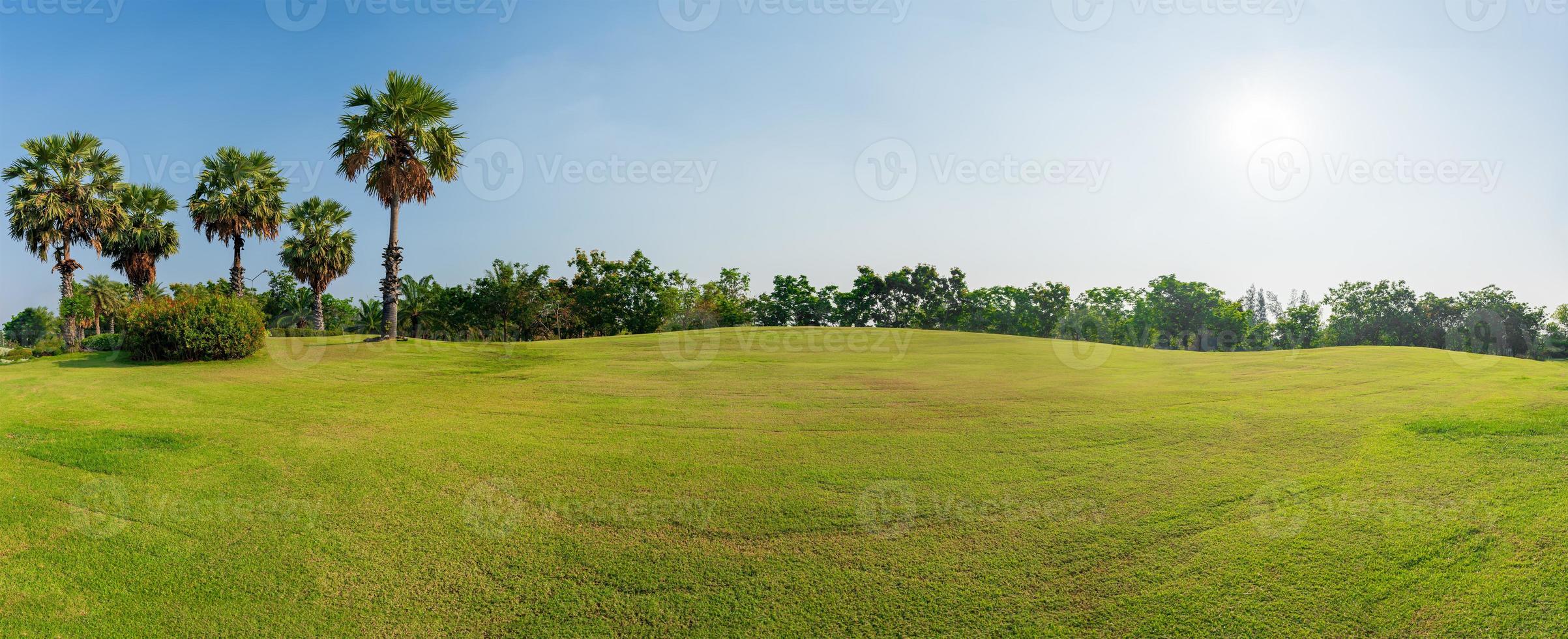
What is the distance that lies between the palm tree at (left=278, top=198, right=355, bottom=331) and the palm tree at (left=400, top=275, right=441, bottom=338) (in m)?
9.00

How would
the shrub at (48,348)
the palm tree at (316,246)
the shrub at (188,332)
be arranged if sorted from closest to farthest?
the shrub at (188,332) → the shrub at (48,348) → the palm tree at (316,246)

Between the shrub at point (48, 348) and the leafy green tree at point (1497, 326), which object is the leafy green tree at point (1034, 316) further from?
the shrub at point (48, 348)

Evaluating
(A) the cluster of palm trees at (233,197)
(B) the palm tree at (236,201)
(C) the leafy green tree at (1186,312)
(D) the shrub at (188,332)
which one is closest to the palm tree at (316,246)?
(A) the cluster of palm trees at (233,197)

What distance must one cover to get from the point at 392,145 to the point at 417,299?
30.7 m

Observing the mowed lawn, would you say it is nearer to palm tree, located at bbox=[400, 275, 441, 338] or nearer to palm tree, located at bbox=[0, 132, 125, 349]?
palm tree, located at bbox=[0, 132, 125, 349]

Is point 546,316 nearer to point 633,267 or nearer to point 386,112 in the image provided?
point 633,267

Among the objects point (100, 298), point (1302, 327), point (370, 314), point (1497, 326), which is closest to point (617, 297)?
point (370, 314)

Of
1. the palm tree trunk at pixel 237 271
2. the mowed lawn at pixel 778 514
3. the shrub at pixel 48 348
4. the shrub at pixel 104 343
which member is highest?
the palm tree trunk at pixel 237 271

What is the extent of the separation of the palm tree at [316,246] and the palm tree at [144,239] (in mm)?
5527

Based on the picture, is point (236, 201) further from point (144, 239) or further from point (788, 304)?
point (788, 304)

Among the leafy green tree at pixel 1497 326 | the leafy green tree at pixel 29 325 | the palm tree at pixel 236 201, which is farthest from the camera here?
the leafy green tree at pixel 29 325

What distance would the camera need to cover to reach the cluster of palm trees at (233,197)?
894 inches

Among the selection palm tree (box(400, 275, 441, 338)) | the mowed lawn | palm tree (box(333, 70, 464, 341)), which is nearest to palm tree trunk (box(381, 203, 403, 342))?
palm tree (box(333, 70, 464, 341))

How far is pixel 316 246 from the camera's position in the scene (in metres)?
38.0
